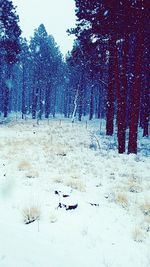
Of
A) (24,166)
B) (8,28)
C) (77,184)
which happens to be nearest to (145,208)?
(77,184)

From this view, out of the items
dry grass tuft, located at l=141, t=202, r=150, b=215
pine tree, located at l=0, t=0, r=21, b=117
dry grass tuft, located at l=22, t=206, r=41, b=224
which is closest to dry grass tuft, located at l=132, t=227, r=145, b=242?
dry grass tuft, located at l=141, t=202, r=150, b=215

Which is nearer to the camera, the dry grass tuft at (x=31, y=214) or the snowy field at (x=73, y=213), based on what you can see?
the snowy field at (x=73, y=213)

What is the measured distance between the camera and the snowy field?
523 cm

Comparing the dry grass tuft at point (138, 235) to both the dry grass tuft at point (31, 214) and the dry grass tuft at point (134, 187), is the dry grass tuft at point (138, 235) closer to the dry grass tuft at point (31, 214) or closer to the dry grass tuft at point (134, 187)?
the dry grass tuft at point (31, 214)

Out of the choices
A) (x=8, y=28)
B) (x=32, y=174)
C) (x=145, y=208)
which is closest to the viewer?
(x=145, y=208)

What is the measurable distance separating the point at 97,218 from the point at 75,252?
61.7 inches

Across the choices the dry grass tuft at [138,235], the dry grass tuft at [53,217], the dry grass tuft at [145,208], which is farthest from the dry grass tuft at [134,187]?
the dry grass tuft at [53,217]

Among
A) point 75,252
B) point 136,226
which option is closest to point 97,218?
point 136,226

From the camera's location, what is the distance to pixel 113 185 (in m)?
9.32

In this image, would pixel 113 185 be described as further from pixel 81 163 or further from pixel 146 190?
pixel 81 163

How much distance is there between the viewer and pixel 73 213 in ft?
23.1

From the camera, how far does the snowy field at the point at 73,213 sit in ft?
17.2

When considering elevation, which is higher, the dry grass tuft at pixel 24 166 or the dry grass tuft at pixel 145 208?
the dry grass tuft at pixel 24 166

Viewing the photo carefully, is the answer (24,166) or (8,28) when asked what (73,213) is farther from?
(8,28)
